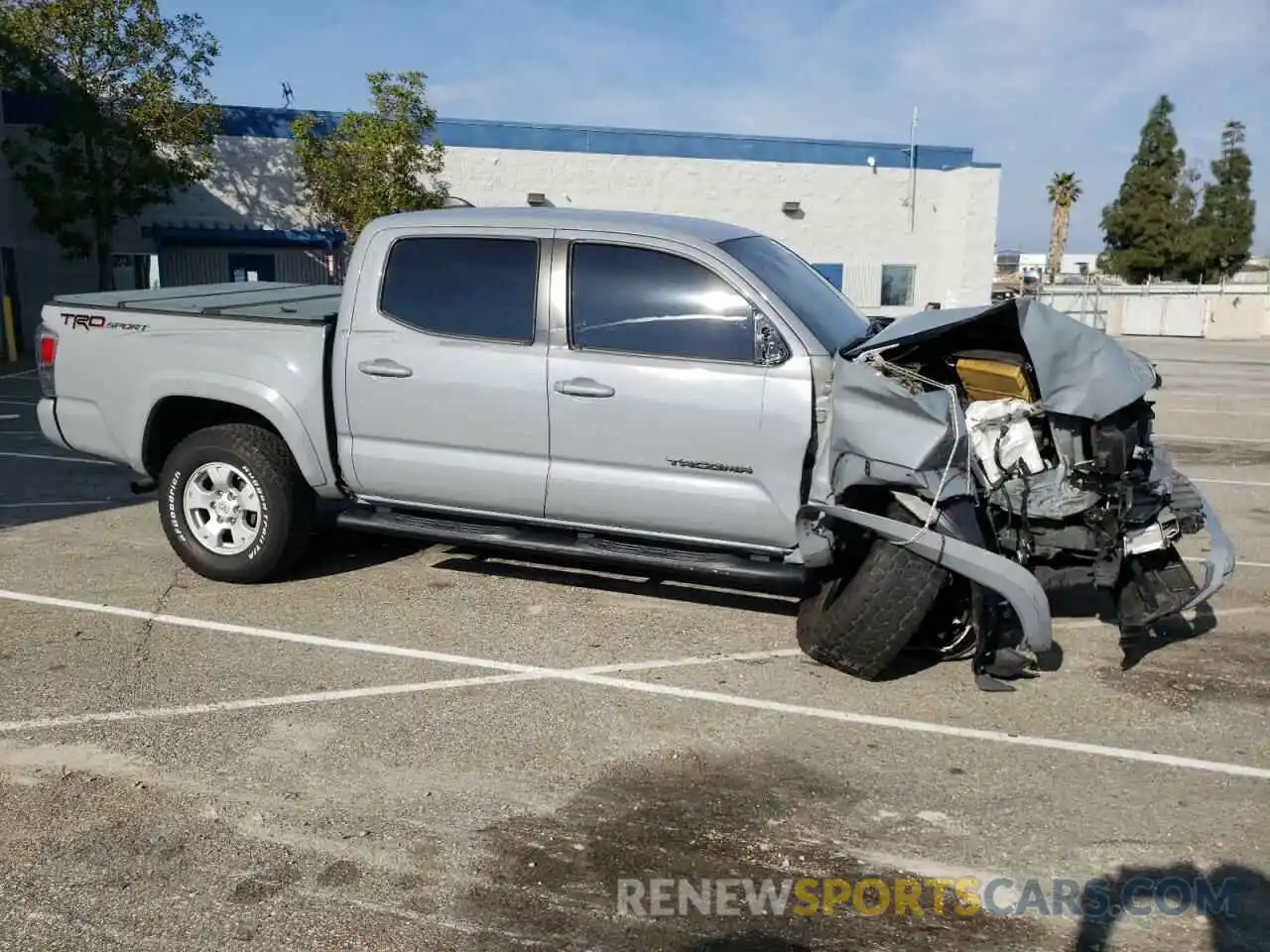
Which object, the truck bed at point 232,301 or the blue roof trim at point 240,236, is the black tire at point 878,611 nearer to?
the truck bed at point 232,301

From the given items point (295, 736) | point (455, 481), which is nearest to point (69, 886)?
point (295, 736)

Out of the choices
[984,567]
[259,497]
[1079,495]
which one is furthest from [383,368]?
[1079,495]

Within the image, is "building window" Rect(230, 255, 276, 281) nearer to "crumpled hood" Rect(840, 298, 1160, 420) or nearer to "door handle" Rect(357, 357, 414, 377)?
"door handle" Rect(357, 357, 414, 377)

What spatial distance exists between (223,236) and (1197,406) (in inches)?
782

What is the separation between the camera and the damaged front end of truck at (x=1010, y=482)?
473cm

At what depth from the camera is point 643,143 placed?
27.9 meters

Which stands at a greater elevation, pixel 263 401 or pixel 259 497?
pixel 263 401

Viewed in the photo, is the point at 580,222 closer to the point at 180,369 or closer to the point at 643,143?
the point at 180,369

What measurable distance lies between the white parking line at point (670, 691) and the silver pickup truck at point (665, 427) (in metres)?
0.35

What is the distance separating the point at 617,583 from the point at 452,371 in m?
1.60

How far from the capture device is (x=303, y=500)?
6164 millimetres

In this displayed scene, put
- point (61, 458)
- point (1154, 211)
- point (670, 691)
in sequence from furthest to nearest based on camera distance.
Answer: point (1154, 211) < point (61, 458) < point (670, 691)

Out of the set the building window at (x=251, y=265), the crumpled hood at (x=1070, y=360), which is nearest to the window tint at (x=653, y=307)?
the crumpled hood at (x=1070, y=360)

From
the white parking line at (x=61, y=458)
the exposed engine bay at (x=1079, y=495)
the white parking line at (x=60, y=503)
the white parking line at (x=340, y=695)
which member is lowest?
the white parking line at (x=340, y=695)
